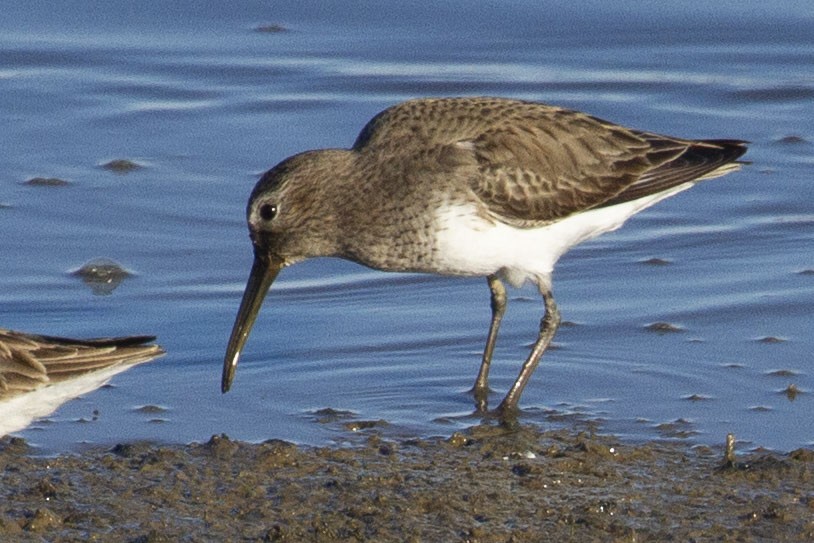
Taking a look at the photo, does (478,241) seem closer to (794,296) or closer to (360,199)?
(360,199)

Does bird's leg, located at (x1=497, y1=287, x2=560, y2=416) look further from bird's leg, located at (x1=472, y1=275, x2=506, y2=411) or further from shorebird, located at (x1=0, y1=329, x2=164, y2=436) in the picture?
shorebird, located at (x1=0, y1=329, x2=164, y2=436)

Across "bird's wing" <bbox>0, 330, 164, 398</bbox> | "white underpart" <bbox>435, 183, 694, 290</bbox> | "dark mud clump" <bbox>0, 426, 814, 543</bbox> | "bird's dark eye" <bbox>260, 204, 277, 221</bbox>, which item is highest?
"bird's dark eye" <bbox>260, 204, 277, 221</bbox>

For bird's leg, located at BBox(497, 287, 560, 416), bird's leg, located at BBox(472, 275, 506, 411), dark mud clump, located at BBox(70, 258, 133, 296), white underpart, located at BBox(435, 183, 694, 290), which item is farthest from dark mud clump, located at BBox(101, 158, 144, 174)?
bird's leg, located at BBox(497, 287, 560, 416)

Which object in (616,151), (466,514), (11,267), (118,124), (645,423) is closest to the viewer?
(466,514)

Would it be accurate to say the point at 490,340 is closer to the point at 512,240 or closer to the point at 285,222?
the point at 512,240

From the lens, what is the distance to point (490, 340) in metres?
9.33

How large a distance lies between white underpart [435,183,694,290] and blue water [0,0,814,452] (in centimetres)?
55

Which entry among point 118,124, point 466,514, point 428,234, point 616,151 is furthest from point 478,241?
point 118,124

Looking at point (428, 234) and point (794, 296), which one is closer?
point (428, 234)

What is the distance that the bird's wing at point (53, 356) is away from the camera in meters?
7.65

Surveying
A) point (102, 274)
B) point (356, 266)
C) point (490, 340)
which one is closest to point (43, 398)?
point (490, 340)

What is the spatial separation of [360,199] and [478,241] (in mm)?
644

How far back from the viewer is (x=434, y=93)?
1370cm

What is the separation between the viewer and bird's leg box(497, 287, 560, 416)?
8.89m
